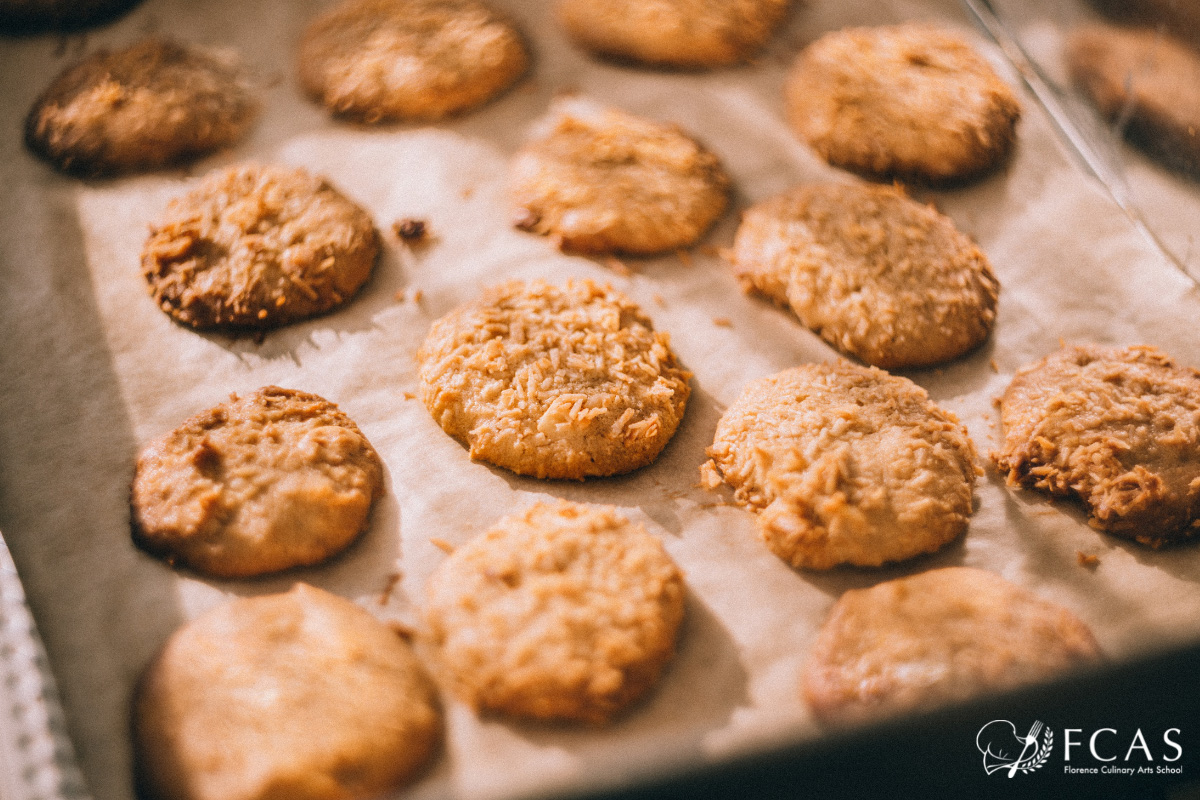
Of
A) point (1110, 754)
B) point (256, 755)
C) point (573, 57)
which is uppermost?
point (573, 57)

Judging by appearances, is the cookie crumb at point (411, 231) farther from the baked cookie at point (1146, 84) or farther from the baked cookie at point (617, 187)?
the baked cookie at point (1146, 84)

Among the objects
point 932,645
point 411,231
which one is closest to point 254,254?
point 411,231

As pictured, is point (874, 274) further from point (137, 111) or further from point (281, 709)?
point (137, 111)

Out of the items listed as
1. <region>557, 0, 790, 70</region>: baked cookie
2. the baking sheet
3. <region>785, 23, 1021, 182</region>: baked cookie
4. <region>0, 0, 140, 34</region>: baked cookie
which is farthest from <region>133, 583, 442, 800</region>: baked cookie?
<region>0, 0, 140, 34</region>: baked cookie

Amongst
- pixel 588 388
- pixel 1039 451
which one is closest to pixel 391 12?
pixel 588 388

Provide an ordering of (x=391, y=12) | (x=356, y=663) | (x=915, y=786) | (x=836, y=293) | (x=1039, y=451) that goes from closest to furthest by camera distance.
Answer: (x=915, y=786), (x=356, y=663), (x=1039, y=451), (x=836, y=293), (x=391, y=12)

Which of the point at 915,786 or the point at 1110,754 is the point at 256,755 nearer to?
the point at 915,786

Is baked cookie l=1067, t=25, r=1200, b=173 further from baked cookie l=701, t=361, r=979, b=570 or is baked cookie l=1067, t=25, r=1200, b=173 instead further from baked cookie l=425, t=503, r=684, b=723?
baked cookie l=425, t=503, r=684, b=723

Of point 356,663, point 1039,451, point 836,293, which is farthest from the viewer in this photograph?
point 836,293
